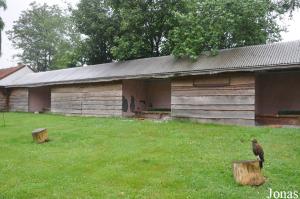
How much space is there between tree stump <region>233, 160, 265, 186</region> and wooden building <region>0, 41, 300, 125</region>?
8.58 meters

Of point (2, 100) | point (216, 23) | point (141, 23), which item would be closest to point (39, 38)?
point (2, 100)

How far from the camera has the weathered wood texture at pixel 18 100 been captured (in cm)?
3194

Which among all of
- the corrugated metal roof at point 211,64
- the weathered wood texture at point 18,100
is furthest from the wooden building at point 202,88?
the weathered wood texture at point 18,100

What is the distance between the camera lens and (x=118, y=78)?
72.7 feet

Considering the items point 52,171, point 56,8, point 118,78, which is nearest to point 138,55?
point 118,78

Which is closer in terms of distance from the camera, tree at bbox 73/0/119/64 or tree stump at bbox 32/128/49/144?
tree stump at bbox 32/128/49/144

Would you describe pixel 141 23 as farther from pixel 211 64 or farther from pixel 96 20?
pixel 211 64

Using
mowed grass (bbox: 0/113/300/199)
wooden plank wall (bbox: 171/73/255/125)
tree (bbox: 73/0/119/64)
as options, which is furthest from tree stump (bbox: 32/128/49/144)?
tree (bbox: 73/0/119/64)

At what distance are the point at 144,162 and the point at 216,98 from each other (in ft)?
28.2

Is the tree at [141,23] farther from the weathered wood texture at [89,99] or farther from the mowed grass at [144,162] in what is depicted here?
the mowed grass at [144,162]

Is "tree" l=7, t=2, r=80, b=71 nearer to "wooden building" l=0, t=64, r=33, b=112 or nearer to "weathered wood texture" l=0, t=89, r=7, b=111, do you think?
"wooden building" l=0, t=64, r=33, b=112

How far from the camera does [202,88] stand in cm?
1859

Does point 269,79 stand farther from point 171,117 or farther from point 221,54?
point 171,117

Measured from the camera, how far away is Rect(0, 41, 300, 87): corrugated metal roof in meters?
16.4
